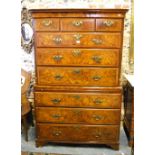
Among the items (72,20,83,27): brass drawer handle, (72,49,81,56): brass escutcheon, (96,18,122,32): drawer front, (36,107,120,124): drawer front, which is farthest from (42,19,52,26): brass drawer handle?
(36,107,120,124): drawer front

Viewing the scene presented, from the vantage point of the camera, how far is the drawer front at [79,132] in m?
2.41

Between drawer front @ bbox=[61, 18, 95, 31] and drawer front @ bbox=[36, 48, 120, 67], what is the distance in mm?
229

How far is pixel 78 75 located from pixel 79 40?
15.0 inches

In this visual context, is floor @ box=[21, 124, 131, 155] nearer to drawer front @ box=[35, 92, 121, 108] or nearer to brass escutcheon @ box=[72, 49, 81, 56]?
drawer front @ box=[35, 92, 121, 108]

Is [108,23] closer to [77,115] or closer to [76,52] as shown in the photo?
[76,52]

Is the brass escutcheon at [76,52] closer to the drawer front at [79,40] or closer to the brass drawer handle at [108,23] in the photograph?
the drawer front at [79,40]

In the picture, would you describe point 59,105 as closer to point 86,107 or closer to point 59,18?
point 86,107

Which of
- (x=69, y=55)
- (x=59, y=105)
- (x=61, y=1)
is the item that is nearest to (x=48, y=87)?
(x=59, y=105)

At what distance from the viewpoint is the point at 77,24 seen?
2.17 m

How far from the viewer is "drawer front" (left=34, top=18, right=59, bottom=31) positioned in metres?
2.19

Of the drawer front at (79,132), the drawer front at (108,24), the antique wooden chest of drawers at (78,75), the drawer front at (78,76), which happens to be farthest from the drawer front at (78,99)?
the drawer front at (108,24)

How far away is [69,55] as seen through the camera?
2254 mm

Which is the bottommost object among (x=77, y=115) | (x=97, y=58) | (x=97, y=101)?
(x=77, y=115)

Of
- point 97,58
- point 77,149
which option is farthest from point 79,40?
point 77,149
